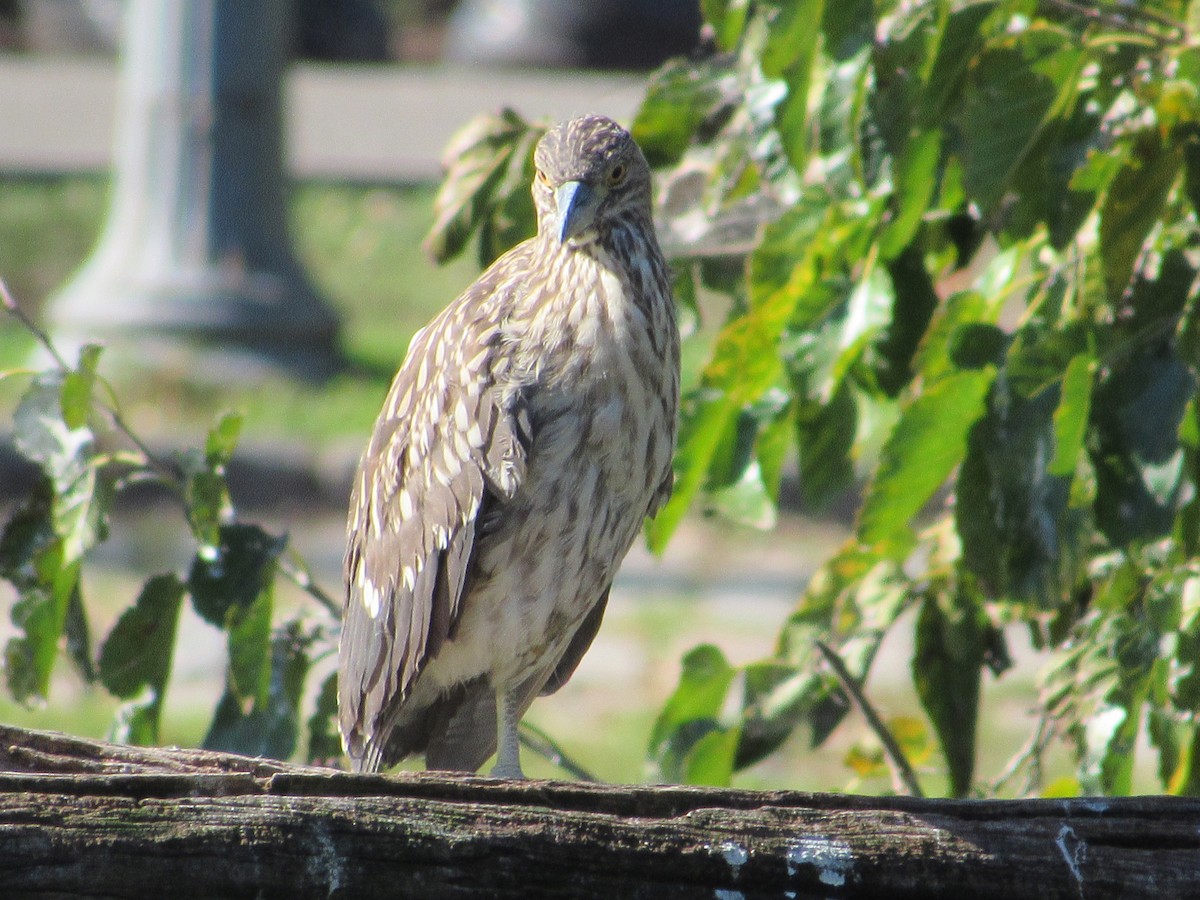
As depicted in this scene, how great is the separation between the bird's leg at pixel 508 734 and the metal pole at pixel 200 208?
689 centimetres

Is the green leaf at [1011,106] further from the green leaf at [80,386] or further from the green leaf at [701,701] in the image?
the green leaf at [80,386]

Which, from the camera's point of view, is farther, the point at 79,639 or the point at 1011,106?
the point at 79,639

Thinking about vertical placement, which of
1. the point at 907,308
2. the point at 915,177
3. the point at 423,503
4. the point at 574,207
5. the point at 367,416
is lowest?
the point at 367,416

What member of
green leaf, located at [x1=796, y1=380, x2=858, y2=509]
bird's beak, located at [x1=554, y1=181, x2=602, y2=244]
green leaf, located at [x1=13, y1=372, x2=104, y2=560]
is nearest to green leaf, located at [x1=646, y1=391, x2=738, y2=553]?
green leaf, located at [x1=796, y1=380, x2=858, y2=509]

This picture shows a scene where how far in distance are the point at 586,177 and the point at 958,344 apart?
803 mm

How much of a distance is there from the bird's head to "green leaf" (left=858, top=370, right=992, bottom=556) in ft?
2.50

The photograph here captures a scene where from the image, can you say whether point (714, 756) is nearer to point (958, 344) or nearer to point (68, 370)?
point (958, 344)

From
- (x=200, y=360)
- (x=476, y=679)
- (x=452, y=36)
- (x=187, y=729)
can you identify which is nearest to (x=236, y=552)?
(x=476, y=679)

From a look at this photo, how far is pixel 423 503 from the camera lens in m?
3.17

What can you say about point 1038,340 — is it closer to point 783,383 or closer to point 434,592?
point 783,383

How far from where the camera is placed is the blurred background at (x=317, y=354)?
6.72 m

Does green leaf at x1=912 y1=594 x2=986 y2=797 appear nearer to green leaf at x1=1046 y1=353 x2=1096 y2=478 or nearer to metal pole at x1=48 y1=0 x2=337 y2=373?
green leaf at x1=1046 y1=353 x2=1096 y2=478

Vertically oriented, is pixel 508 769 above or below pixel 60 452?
below

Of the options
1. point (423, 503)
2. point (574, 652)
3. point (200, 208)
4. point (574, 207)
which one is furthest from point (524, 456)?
point (200, 208)
